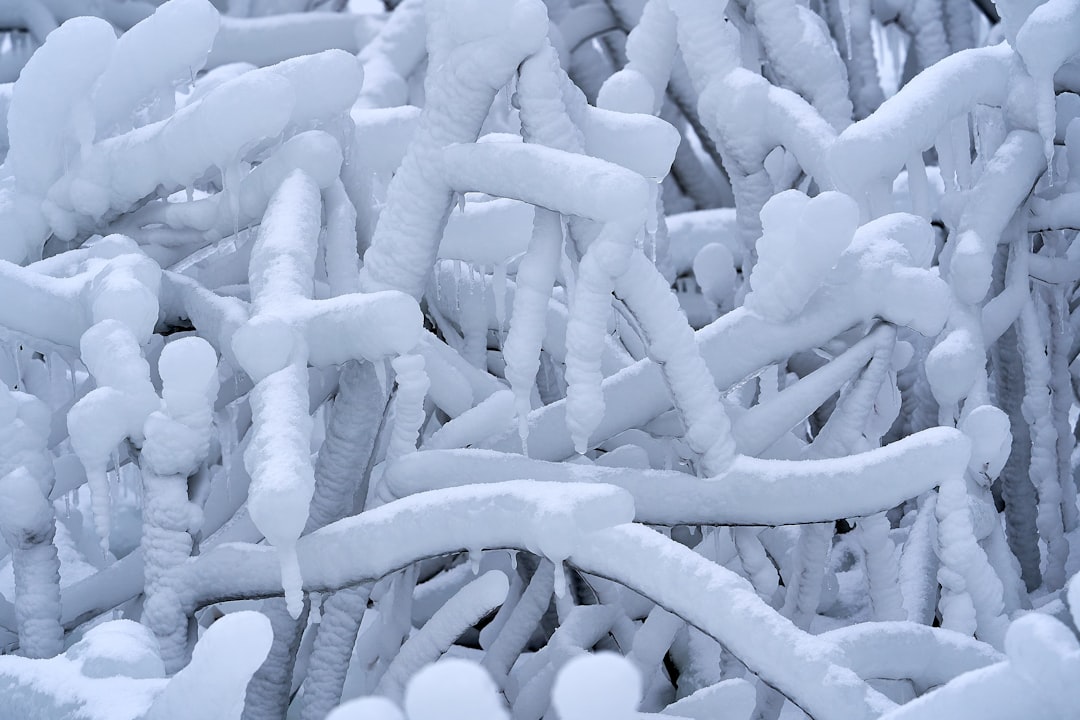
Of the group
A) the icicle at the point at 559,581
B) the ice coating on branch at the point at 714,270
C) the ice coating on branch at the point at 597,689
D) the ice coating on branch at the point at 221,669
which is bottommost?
the ice coating on branch at the point at 714,270

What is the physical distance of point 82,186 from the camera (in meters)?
2.35

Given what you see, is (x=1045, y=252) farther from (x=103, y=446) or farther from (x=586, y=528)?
(x=103, y=446)

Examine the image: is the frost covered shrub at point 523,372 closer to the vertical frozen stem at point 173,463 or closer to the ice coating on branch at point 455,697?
the vertical frozen stem at point 173,463

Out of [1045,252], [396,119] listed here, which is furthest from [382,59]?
[1045,252]

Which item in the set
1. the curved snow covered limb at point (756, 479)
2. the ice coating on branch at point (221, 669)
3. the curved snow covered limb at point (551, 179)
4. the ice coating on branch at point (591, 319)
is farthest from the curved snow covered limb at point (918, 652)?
the ice coating on branch at point (221, 669)

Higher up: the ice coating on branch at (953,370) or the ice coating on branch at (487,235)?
the ice coating on branch at (487,235)

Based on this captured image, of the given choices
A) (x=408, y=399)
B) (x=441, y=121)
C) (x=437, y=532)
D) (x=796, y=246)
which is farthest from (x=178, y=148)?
(x=796, y=246)

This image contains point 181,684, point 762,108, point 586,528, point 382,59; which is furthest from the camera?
point 382,59

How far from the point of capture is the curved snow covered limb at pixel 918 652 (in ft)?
5.95

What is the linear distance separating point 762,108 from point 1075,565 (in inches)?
53.4

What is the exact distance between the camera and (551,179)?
1.77 metres

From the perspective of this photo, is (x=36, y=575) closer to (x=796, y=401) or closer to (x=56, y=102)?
(x=56, y=102)

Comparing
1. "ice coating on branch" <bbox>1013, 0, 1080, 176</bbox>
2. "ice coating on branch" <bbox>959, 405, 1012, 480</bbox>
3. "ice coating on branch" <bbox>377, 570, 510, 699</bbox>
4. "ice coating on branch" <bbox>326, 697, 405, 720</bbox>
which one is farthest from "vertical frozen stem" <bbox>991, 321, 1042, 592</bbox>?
"ice coating on branch" <bbox>326, 697, 405, 720</bbox>

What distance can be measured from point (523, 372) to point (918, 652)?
2.37 feet
